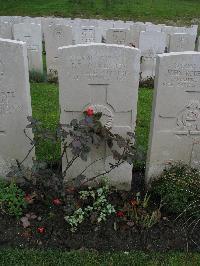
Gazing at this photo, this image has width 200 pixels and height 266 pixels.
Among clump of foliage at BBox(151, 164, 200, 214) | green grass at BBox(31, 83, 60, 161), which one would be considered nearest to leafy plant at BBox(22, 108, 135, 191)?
clump of foliage at BBox(151, 164, 200, 214)

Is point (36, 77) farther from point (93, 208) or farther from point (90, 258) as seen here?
point (90, 258)

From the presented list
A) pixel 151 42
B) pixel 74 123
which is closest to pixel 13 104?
pixel 74 123

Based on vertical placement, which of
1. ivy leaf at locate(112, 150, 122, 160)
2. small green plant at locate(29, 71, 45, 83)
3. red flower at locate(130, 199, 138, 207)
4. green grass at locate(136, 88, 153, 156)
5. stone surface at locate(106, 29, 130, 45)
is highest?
stone surface at locate(106, 29, 130, 45)

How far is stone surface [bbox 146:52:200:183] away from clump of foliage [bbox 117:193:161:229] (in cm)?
45

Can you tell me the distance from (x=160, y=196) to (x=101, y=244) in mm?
989

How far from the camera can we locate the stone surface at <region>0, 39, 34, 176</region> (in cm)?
396

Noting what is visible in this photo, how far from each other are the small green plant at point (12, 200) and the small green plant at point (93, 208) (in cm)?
56

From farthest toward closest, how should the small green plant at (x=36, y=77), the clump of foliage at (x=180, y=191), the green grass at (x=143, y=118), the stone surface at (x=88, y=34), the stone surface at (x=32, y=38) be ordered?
the stone surface at (x=88, y=34) → the stone surface at (x=32, y=38) → the small green plant at (x=36, y=77) → the green grass at (x=143, y=118) → the clump of foliage at (x=180, y=191)

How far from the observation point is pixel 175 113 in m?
4.29

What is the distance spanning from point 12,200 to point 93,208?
91 centimetres

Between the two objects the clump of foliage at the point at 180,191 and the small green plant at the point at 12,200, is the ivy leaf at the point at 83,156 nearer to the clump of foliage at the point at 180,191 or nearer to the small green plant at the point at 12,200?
the small green plant at the point at 12,200

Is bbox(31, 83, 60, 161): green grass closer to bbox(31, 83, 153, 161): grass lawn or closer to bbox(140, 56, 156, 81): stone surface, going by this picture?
bbox(31, 83, 153, 161): grass lawn

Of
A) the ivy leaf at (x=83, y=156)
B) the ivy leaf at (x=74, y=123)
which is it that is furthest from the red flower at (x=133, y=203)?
the ivy leaf at (x=74, y=123)

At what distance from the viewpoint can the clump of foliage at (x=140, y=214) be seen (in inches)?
160
